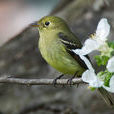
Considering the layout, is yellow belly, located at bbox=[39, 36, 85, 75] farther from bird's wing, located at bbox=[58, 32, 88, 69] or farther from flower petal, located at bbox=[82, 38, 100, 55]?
flower petal, located at bbox=[82, 38, 100, 55]

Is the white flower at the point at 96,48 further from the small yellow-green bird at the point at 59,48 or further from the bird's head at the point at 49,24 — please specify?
the bird's head at the point at 49,24

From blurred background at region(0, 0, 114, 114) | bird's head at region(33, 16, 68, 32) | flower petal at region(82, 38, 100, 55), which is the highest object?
bird's head at region(33, 16, 68, 32)

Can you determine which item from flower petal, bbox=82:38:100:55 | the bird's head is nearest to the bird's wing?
the bird's head

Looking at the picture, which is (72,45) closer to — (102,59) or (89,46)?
(102,59)

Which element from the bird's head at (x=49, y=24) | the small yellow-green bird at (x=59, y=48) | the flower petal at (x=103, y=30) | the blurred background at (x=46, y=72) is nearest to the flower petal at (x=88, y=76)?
the flower petal at (x=103, y=30)

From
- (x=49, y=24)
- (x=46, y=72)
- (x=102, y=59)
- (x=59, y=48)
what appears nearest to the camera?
(x=102, y=59)

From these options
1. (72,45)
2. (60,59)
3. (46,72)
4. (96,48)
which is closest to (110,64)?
(96,48)
